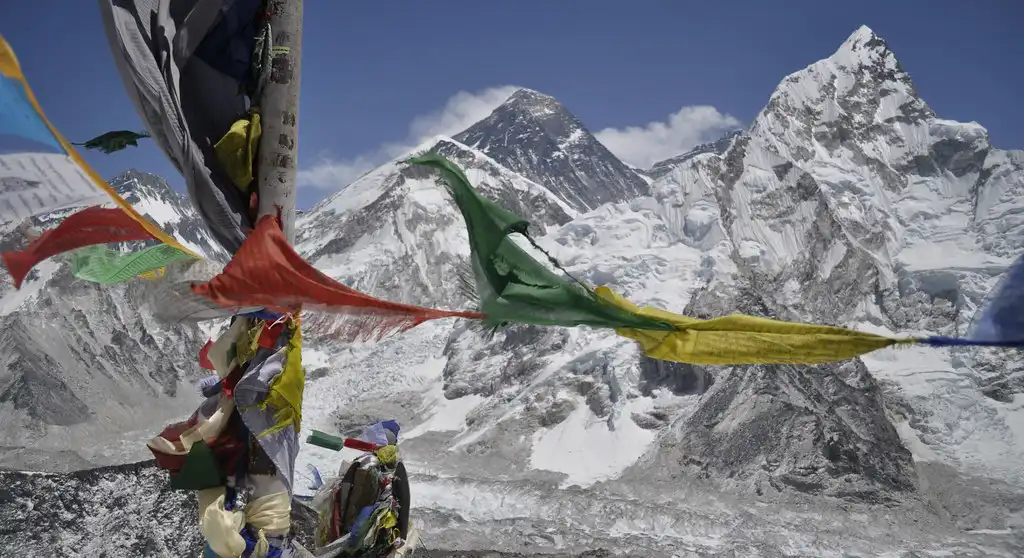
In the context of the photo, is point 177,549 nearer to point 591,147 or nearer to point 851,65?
point 851,65

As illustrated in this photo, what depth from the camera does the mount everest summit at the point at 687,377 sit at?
38.0 metres

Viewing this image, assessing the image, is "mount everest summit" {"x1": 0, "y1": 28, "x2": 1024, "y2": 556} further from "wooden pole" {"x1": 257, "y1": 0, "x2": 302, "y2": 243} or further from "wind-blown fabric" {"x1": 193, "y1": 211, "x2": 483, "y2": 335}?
"wind-blown fabric" {"x1": 193, "y1": 211, "x2": 483, "y2": 335}

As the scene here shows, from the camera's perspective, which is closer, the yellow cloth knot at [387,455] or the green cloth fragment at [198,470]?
the green cloth fragment at [198,470]

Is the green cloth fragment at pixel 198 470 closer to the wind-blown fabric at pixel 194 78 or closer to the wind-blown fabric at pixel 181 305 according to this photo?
the wind-blown fabric at pixel 181 305

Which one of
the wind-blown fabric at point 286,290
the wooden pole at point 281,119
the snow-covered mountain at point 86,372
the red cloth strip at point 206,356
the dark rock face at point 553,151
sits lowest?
the snow-covered mountain at point 86,372

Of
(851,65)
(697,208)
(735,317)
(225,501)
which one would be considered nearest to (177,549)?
(225,501)

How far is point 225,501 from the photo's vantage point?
19.1ft

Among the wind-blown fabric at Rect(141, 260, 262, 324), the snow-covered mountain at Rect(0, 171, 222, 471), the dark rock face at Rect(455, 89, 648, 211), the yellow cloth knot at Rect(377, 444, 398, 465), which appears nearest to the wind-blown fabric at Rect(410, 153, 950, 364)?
the wind-blown fabric at Rect(141, 260, 262, 324)

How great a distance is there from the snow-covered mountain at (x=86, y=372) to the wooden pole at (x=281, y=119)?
37.9m

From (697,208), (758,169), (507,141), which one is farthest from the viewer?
(507,141)

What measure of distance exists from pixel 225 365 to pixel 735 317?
3.58 meters

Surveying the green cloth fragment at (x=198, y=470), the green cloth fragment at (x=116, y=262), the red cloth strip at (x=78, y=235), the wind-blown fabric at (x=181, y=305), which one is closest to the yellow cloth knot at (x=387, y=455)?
the green cloth fragment at (x=198, y=470)

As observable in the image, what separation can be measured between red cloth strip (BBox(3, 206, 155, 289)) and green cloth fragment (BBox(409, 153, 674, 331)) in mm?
2319

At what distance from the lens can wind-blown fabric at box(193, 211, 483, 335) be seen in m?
4.68
